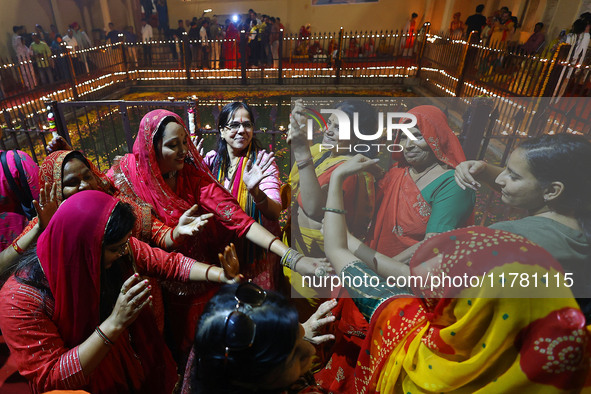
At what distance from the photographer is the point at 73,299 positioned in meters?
1.33

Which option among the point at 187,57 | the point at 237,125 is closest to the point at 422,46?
the point at 187,57

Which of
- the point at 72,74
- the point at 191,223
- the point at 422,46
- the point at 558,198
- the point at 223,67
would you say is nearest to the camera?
the point at 558,198

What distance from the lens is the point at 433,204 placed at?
1.43 metres

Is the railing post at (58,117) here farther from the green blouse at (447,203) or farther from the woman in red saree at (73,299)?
the green blouse at (447,203)

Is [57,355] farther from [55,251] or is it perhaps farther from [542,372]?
[542,372]

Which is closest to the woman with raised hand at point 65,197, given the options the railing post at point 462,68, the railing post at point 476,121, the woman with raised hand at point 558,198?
the woman with raised hand at point 558,198

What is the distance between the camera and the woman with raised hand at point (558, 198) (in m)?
1.04

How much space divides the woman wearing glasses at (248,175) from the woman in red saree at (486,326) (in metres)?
1.42

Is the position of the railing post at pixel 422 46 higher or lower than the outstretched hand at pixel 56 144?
higher

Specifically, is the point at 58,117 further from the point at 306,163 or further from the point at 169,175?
the point at 306,163

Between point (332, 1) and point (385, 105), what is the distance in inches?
630

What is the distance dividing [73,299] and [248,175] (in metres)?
1.29

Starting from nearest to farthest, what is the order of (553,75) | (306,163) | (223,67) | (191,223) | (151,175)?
(306,163)
(191,223)
(151,175)
(553,75)
(223,67)

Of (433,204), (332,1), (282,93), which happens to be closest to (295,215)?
(433,204)
